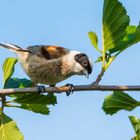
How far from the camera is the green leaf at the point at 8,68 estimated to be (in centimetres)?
336

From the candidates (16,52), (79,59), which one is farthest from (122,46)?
(79,59)

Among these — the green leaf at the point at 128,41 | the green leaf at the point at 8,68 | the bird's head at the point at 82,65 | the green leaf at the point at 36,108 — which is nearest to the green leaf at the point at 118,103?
the green leaf at the point at 128,41

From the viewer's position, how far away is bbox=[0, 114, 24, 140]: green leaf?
3067 millimetres

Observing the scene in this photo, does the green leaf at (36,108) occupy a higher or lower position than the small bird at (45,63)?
lower

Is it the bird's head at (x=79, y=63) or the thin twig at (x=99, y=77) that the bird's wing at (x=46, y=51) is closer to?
the bird's head at (x=79, y=63)

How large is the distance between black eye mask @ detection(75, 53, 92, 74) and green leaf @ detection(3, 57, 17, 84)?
7.91 ft

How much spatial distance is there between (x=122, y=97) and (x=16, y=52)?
8.10 ft

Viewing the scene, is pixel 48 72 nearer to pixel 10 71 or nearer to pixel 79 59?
pixel 79 59

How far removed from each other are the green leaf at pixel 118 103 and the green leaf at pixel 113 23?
1.40ft

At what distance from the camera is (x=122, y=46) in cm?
304

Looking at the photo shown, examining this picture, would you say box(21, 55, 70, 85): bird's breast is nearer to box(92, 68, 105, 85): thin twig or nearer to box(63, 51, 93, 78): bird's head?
box(63, 51, 93, 78): bird's head

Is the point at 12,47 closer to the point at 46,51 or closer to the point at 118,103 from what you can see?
the point at 46,51

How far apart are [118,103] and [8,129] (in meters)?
0.92

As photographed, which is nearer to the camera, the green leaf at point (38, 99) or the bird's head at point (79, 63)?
the green leaf at point (38, 99)
